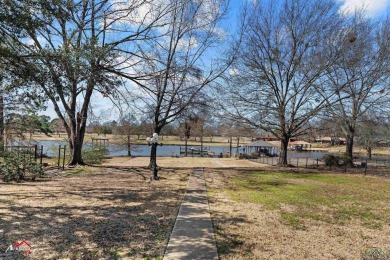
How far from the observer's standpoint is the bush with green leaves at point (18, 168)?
34.6 feet

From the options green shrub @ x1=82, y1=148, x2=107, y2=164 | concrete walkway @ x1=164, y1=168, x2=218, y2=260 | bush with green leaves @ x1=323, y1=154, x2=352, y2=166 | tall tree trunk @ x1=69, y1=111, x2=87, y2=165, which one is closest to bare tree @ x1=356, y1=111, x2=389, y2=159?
bush with green leaves @ x1=323, y1=154, x2=352, y2=166

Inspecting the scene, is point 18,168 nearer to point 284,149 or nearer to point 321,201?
point 321,201

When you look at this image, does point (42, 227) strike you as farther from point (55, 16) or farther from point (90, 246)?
point (55, 16)

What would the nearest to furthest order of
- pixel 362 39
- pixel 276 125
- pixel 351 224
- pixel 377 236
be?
pixel 377 236 → pixel 351 224 → pixel 362 39 → pixel 276 125

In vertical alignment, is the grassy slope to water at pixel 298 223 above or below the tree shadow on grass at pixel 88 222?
below

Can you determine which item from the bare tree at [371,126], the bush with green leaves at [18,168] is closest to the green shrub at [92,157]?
the bush with green leaves at [18,168]

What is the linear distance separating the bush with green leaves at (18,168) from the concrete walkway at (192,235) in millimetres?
6522

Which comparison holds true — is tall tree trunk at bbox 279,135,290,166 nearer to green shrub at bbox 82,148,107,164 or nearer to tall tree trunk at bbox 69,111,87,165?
tall tree trunk at bbox 69,111,87,165

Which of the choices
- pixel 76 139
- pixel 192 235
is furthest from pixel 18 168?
pixel 192 235

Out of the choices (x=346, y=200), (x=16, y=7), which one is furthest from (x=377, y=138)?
(x=16, y=7)

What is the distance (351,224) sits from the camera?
645 centimetres

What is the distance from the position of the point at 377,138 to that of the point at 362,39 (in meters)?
11.4

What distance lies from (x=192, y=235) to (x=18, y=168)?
328 inches

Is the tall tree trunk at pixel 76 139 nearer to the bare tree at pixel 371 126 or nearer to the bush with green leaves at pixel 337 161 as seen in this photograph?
the bush with green leaves at pixel 337 161
